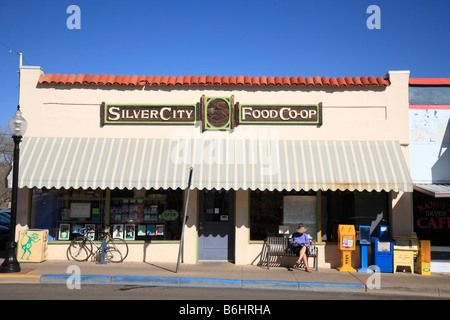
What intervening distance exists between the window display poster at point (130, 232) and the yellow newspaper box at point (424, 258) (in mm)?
8190

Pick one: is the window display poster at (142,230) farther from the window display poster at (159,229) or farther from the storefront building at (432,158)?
the storefront building at (432,158)

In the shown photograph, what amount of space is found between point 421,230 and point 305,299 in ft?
17.6

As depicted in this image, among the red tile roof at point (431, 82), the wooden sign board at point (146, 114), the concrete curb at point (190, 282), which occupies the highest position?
the red tile roof at point (431, 82)

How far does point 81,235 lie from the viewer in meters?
12.0

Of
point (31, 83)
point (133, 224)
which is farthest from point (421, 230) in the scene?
point (31, 83)

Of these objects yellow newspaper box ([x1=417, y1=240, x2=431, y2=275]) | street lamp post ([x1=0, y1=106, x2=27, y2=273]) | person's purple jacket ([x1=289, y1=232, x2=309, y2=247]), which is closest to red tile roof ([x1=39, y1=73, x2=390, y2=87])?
street lamp post ([x1=0, y1=106, x2=27, y2=273])

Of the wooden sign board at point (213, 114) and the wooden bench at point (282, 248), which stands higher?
the wooden sign board at point (213, 114)

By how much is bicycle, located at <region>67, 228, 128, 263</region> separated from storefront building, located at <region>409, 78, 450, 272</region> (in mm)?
8618

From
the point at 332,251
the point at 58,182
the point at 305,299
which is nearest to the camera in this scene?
the point at 305,299

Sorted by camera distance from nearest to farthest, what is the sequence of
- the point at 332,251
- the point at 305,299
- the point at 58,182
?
1. the point at 305,299
2. the point at 58,182
3. the point at 332,251

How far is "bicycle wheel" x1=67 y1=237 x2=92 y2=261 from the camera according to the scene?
11664 mm

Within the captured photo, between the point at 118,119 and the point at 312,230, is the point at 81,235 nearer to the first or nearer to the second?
the point at 118,119

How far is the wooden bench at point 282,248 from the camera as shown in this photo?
11143 mm

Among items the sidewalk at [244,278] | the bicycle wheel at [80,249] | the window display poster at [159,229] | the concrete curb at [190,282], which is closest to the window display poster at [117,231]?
the bicycle wheel at [80,249]
